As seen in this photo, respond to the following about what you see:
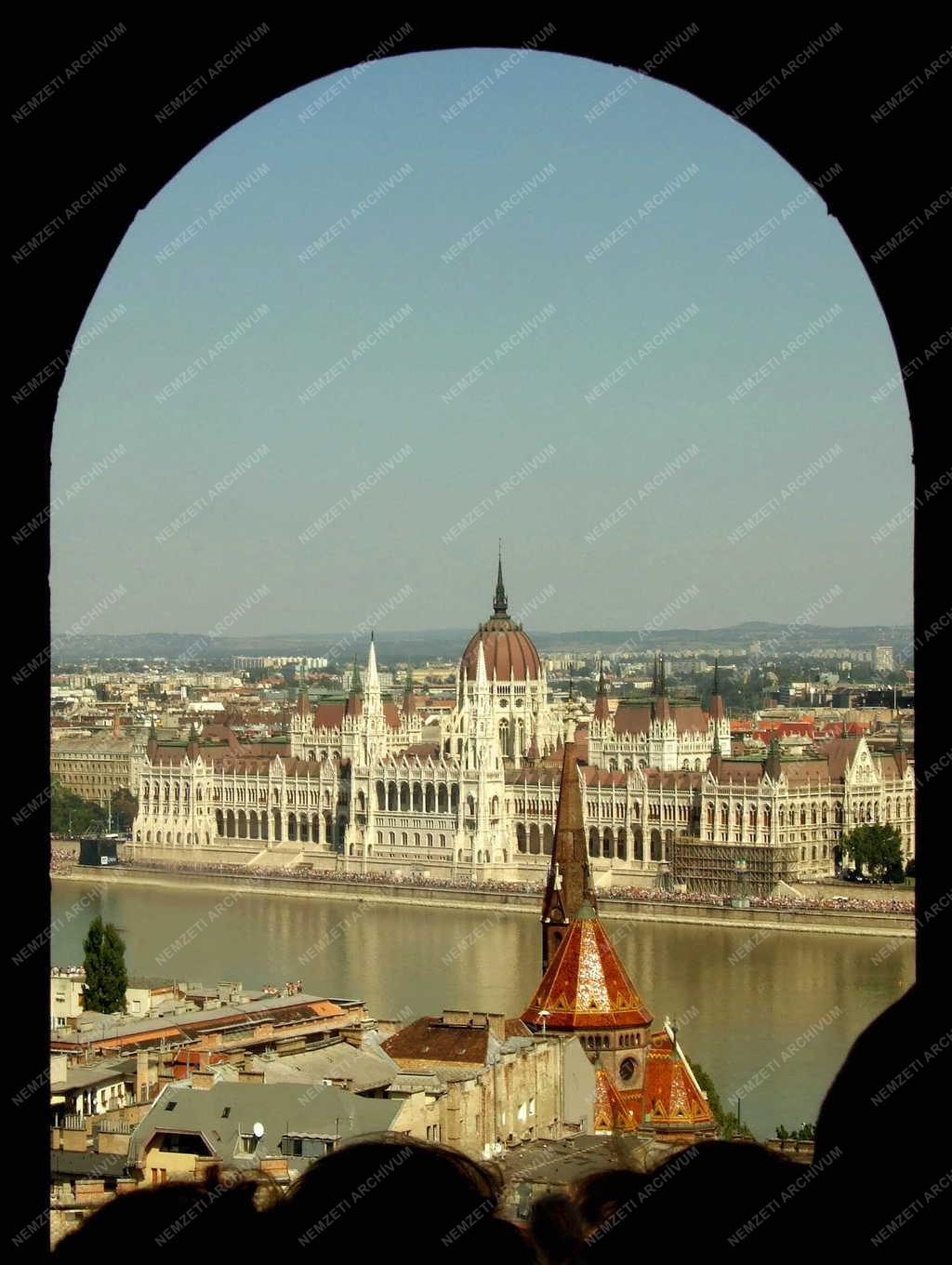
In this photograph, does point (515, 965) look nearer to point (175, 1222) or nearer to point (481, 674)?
point (481, 674)

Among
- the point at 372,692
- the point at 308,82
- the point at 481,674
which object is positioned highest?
the point at 481,674

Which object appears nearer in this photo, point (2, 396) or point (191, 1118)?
point (2, 396)

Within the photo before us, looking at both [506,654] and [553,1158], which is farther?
[506,654]

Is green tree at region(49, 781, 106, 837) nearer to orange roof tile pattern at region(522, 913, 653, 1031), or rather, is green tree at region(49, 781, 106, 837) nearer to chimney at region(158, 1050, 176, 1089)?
orange roof tile pattern at region(522, 913, 653, 1031)

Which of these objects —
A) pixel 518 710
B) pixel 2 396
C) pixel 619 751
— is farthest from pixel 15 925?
pixel 518 710

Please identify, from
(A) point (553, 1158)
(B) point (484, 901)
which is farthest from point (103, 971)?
(B) point (484, 901)

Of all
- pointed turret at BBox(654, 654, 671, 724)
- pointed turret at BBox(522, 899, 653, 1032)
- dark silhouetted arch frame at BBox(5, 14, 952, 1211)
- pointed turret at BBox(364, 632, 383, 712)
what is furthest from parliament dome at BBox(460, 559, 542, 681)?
dark silhouetted arch frame at BBox(5, 14, 952, 1211)

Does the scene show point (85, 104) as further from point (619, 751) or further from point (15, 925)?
point (619, 751)

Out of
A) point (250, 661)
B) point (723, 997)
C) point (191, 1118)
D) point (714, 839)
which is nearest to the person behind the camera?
point (191, 1118)
